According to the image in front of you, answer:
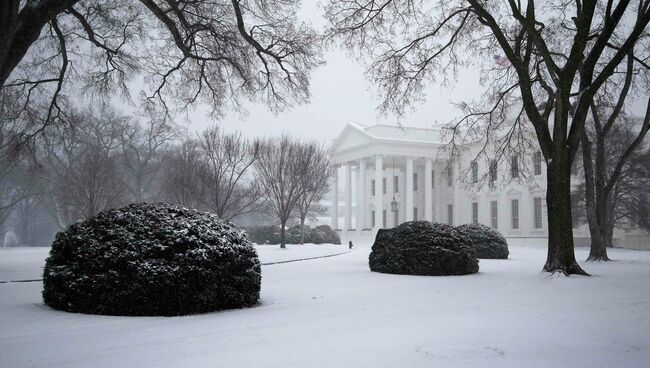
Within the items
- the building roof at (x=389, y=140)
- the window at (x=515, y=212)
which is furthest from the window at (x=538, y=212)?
the building roof at (x=389, y=140)

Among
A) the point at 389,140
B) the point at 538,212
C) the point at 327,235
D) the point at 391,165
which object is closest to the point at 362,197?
the point at 391,165

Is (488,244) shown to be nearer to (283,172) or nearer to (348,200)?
(283,172)

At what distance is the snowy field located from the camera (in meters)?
4.09

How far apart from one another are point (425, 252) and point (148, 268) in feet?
22.9

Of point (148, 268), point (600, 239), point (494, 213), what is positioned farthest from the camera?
point (494, 213)

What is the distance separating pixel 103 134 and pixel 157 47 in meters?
30.7

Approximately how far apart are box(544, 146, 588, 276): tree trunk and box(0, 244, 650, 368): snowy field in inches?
85.6

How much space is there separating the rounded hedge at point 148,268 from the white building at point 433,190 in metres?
29.4

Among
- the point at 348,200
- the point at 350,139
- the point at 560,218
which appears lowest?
the point at 560,218

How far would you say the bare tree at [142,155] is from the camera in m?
43.5

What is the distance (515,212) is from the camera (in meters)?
41.8

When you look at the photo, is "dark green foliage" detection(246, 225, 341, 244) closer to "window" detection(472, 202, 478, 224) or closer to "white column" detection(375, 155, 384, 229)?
"white column" detection(375, 155, 384, 229)

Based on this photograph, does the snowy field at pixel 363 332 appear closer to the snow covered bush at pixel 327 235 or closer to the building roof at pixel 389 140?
the snow covered bush at pixel 327 235

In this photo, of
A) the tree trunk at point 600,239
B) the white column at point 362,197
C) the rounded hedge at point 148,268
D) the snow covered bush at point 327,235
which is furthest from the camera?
the white column at point 362,197
